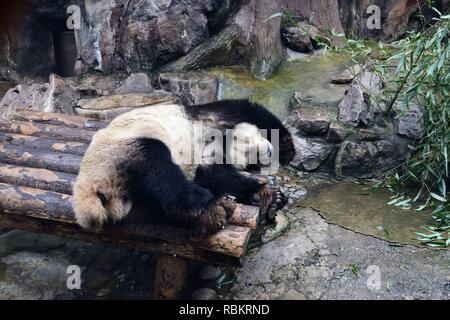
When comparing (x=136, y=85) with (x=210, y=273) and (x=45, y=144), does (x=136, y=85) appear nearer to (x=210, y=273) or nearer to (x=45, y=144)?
(x=45, y=144)

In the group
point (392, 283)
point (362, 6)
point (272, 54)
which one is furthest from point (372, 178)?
point (362, 6)

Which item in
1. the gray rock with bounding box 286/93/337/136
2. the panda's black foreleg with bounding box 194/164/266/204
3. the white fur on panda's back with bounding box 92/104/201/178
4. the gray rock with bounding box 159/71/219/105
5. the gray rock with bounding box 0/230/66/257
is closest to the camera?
the white fur on panda's back with bounding box 92/104/201/178

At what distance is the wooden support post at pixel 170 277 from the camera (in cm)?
227

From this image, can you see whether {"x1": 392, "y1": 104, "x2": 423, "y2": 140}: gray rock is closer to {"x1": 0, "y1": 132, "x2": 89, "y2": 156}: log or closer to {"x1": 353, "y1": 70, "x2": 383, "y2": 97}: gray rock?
{"x1": 353, "y1": 70, "x2": 383, "y2": 97}: gray rock

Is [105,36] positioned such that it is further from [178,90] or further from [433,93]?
[433,93]

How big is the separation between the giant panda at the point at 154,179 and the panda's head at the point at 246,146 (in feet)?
0.27

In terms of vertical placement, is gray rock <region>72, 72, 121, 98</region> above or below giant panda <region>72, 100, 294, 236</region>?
above

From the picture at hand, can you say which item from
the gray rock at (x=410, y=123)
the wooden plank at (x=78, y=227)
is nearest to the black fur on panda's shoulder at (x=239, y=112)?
the wooden plank at (x=78, y=227)

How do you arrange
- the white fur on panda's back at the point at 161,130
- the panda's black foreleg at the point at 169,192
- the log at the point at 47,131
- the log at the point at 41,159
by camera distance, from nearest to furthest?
1. the panda's black foreleg at the point at 169,192
2. the white fur on panda's back at the point at 161,130
3. the log at the point at 41,159
4. the log at the point at 47,131

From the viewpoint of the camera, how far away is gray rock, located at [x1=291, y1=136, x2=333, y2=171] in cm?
342

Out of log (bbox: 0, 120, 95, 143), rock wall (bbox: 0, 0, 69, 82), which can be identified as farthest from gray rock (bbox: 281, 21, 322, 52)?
rock wall (bbox: 0, 0, 69, 82)

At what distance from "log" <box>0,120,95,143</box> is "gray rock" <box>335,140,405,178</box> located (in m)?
1.70

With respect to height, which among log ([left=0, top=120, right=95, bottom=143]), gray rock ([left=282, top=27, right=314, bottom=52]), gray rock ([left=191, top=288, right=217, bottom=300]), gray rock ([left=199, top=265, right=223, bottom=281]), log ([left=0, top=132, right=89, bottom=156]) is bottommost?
gray rock ([left=191, top=288, right=217, bottom=300])

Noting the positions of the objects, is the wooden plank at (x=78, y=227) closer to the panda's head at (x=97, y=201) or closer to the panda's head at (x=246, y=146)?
the panda's head at (x=97, y=201)
